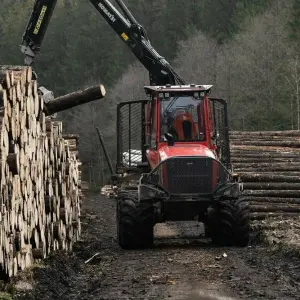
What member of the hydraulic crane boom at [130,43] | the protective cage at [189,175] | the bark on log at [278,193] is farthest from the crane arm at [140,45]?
the protective cage at [189,175]

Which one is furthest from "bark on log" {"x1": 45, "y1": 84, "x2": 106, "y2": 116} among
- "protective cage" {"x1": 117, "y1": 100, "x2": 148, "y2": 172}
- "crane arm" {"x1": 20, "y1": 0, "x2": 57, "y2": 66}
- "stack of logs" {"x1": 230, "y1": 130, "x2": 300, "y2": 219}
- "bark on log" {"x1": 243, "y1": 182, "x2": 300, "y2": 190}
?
"crane arm" {"x1": 20, "y1": 0, "x2": 57, "y2": 66}

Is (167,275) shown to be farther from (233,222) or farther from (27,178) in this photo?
(233,222)

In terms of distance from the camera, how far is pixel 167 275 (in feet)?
36.3

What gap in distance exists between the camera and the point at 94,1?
21.6 meters

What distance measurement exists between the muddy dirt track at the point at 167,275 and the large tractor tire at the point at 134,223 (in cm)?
26

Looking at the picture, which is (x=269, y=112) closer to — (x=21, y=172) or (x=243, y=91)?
(x=243, y=91)

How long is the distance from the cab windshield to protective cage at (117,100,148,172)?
0.95 metres

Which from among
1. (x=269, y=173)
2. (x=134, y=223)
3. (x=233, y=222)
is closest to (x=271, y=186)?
(x=269, y=173)

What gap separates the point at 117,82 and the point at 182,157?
57.1m

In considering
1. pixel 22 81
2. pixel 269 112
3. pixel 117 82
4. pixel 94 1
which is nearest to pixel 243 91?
pixel 269 112

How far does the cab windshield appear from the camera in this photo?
15156 millimetres

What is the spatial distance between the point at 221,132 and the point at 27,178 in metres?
5.76

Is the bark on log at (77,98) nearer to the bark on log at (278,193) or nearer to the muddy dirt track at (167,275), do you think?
the muddy dirt track at (167,275)

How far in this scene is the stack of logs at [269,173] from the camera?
1872cm
